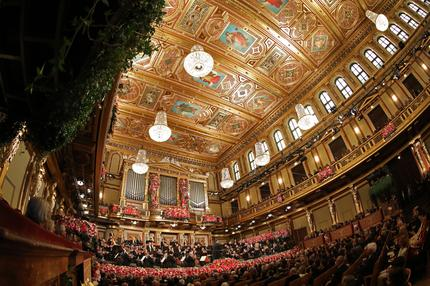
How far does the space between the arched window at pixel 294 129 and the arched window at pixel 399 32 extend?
23.0 feet

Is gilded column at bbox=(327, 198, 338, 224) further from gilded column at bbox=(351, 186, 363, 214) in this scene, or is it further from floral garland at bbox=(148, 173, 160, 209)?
floral garland at bbox=(148, 173, 160, 209)

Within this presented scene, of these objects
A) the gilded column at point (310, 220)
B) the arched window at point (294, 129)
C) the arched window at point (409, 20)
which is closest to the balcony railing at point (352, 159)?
the gilded column at point (310, 220)

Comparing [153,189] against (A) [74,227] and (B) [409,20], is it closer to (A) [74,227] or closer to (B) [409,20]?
(A) [74,227]

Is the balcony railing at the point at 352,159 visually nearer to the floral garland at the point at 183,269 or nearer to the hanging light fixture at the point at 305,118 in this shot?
the hanging light fixture at the point at 305,118

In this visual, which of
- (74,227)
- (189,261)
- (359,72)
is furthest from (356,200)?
(74,227)

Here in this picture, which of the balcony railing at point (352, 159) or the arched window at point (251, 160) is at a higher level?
the arched window at point (251, 160)

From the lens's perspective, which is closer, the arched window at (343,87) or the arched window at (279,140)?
the arched window at (343,87)

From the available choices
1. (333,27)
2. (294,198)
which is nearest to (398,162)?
(294,198)

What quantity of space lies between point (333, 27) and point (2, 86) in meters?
14.2

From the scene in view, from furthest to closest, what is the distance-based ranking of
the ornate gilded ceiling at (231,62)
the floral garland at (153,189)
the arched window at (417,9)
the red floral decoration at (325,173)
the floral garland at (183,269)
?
the floral garland at (153,189) < the red floral decoration at (325,173) < the ornate gilded ceiling at (231,62) < the arched window at (417,9) < the floral garland at (183,269)

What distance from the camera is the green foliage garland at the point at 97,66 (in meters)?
1.91

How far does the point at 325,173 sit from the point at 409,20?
817 cm

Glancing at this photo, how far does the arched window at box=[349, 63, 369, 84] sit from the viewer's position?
1292 centimetres

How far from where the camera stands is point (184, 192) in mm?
18766
